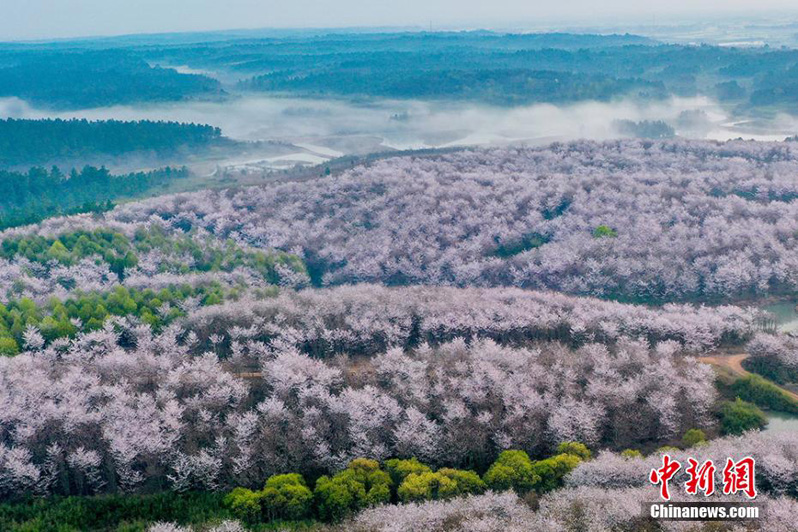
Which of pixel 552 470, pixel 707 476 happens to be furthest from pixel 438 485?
pixel 707 476

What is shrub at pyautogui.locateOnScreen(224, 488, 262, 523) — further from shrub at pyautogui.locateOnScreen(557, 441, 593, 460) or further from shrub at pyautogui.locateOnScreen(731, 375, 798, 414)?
shrub at pyautogui.locateOnScreen(731, 375, 798, 414)

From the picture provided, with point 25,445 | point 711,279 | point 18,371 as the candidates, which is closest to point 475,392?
point 25,445

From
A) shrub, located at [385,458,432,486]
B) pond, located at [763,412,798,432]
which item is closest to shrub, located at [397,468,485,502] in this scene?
shrub, located at [385,458,432,486]

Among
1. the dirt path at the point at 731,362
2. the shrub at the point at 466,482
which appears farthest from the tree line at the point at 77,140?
the shrub at the point at 466,482

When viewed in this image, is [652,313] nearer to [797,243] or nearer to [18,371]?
[797,243]

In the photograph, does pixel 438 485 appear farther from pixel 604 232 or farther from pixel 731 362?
pixel 604 232

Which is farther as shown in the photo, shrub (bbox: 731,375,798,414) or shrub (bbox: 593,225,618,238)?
shrub (bbox: 593,225,618,238)

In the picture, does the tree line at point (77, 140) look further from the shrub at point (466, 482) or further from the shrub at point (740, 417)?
the shrub at point (740, 417)
